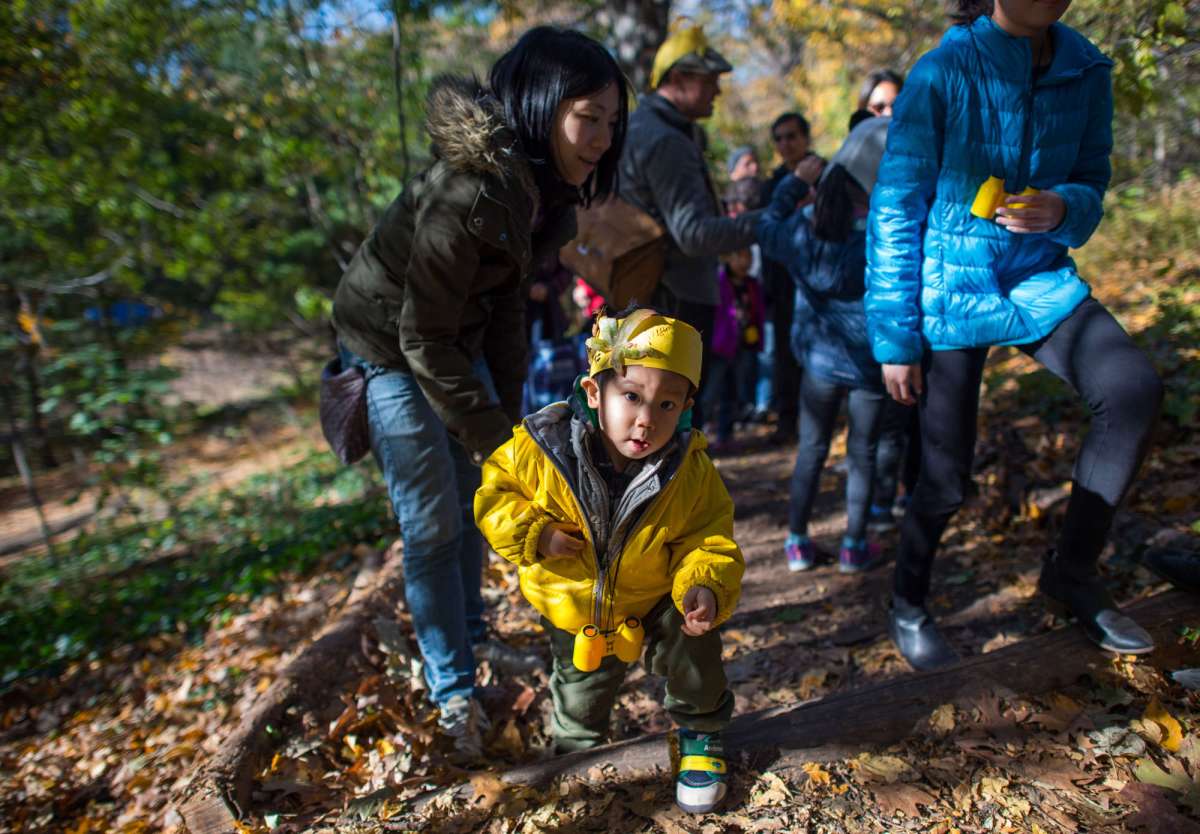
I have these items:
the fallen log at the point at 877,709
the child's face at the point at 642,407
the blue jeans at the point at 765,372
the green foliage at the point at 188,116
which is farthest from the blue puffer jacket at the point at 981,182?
the green foliage at the point at 188,116

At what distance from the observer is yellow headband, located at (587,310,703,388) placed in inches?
70.0

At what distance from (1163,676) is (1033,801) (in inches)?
28.0

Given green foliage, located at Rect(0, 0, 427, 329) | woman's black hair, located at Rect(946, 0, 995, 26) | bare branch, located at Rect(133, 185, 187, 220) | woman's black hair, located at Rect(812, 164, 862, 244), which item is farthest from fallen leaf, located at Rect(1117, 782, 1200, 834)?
bare branch, located at Rect(133, 185, 187, 220)

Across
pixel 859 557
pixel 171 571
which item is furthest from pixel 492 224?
pixel 171 571

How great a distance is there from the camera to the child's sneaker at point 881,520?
12.6 ft

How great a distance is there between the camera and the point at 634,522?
190cm

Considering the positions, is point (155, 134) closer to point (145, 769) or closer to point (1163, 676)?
point (145, 769)

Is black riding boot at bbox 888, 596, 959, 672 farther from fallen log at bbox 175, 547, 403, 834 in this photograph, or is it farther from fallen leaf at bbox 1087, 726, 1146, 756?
fallen log at bbox 175, 547, 403, 834

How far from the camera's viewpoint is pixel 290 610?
180 inches

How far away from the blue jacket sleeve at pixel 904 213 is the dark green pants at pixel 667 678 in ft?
3.82

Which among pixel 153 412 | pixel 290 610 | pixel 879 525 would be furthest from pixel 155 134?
pixel 879 525

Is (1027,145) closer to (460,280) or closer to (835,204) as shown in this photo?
(835,204)

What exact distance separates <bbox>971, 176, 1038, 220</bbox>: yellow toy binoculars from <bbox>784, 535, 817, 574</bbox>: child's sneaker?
6.21 ft

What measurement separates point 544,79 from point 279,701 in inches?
98.4
